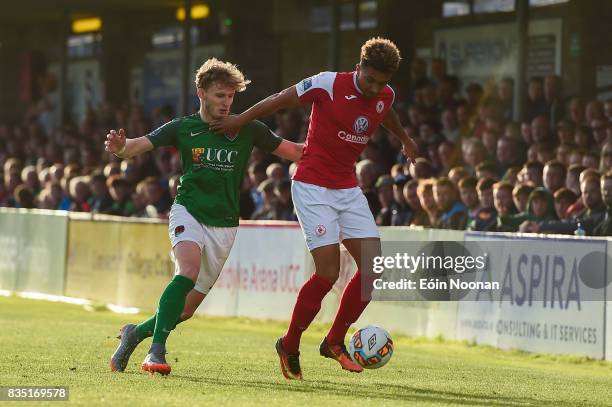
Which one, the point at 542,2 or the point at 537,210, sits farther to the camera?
the point at 542,2

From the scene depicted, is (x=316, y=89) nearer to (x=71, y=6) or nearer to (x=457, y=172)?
(x=457, y=172)

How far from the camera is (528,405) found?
28.9 ft

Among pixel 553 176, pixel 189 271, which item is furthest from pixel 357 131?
pixel 553 176

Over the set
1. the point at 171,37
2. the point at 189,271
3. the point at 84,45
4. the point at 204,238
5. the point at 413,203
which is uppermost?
the point at 84,45

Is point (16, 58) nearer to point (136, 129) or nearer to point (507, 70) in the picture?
point (136, 129)

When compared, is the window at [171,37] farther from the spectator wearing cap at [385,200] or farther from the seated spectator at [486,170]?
the seated spectator at [486,170]

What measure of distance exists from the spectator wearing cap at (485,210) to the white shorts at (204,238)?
5.37 m

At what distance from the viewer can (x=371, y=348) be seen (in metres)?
9.80

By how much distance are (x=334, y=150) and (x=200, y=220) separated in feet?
3.29

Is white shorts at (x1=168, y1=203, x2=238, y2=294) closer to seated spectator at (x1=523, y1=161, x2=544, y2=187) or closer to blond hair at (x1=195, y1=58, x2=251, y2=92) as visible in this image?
blond hair at (x1=195, y1=58, x2=251, y2=92)

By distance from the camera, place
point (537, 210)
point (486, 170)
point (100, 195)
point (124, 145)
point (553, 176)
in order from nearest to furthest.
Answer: point (124, 145)
point (537, 210)
point (553, 176)
point (486, 170)
point (100, 195)

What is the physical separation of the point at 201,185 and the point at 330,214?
89 cm

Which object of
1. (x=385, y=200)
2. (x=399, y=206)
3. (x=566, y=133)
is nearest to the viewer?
(x=566, y=133)

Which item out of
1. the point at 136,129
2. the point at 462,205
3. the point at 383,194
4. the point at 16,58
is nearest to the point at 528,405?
the point at 462,205
